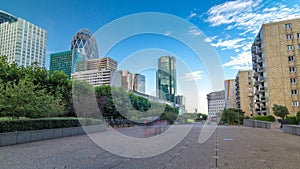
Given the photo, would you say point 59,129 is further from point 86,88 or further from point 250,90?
point 250,90

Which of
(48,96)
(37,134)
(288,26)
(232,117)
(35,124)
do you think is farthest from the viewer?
(232,117)

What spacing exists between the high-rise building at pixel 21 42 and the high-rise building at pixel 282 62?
100355 millimetres

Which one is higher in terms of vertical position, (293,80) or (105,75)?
(293,80)

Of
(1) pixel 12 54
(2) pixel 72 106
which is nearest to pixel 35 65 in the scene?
(2) pixel 72 106

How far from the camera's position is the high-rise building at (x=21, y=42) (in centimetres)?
11338

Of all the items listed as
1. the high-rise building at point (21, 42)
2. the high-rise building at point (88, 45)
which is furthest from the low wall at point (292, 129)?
the high-rise building at point (21, 42)

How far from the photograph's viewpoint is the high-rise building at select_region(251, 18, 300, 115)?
42844 mm

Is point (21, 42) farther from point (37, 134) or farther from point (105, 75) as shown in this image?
point (37, 134)

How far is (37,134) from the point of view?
1364 centimetres

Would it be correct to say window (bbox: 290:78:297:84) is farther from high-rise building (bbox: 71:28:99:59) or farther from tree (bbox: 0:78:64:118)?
tree (bbox: 0:78:64:118)

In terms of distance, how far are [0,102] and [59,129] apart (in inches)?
165

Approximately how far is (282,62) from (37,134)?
46.1m

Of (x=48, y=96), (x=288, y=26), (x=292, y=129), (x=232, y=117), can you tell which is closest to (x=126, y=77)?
(x=48, y=96)

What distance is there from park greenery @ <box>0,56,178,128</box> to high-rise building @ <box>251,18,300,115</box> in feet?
77.7
